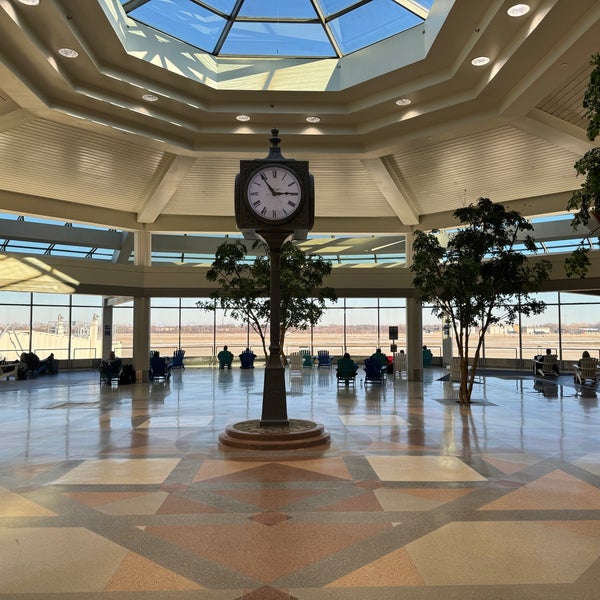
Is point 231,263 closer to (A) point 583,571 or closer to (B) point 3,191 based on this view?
(B) point 3,191

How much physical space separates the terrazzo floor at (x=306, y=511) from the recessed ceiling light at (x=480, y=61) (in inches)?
244

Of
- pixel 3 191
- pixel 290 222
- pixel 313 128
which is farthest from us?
pixel 3 191

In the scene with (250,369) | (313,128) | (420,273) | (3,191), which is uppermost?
(313,128)

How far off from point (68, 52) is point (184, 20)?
100 inches

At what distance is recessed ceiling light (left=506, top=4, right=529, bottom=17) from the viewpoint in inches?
300

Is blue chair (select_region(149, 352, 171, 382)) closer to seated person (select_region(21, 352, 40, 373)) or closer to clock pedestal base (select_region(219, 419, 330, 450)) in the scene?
seated person (select_region(21, 352, 40, 373))

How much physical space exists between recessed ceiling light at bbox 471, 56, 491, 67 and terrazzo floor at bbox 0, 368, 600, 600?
6186mm

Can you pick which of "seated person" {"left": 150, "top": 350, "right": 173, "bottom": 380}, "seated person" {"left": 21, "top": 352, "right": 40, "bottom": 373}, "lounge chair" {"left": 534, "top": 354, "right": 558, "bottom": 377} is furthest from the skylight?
"seated person" {"left": 21, "top": 352, "right": 40, "bottom": 373}

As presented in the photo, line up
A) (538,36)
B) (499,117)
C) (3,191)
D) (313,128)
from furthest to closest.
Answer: (3,191)
(313,128)
(499,117)
(538,36)

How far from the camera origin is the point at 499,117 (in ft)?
36.1

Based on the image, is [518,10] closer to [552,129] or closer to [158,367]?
[552,129]

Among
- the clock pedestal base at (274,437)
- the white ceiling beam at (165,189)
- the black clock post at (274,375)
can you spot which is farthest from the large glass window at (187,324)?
the clock pedestal base at (274,437)

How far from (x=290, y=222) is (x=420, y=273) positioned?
193 inches

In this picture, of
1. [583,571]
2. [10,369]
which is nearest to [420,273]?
[583,571]
